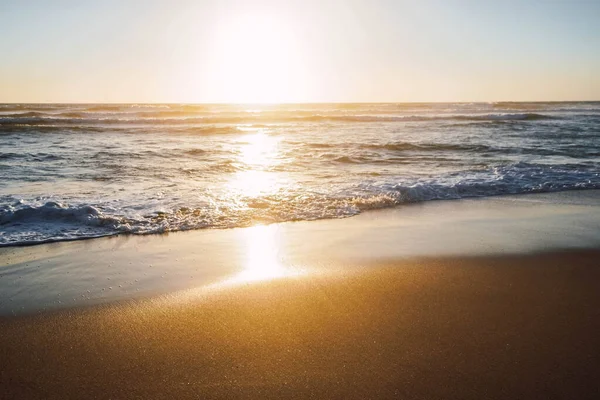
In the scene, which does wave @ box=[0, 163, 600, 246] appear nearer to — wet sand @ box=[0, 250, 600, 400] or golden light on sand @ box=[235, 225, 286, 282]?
golden light on sand @ box=[235, 225, 286, 282]

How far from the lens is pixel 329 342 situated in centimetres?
316

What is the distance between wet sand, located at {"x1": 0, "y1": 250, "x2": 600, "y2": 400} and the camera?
2.70 m

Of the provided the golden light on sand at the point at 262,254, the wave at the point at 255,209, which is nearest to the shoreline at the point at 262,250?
the golden light on sand at the point at 262,254

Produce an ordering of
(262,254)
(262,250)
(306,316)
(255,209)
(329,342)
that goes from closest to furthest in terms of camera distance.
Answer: (329,342)
(306,316)
(262,254)
(262,250)
(255,209)

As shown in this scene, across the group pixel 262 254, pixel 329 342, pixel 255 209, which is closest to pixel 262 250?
pixel 262 254

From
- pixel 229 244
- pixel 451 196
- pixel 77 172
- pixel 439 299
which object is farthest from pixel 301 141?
pixel 439 299

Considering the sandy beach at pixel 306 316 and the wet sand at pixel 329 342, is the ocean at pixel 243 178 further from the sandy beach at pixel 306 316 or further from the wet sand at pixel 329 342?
the wet sand at pixel 329 342

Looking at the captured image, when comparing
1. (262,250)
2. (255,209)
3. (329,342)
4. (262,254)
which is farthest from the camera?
(255,209)

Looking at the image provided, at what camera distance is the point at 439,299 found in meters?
3.91

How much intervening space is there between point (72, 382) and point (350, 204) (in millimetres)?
5622

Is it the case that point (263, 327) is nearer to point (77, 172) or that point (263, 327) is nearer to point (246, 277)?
point (246, 277)

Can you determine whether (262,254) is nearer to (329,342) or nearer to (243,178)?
(329,342)

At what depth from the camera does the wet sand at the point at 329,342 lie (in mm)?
2701

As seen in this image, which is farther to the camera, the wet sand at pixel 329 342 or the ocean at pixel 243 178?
the ocean at pixel 243 178
